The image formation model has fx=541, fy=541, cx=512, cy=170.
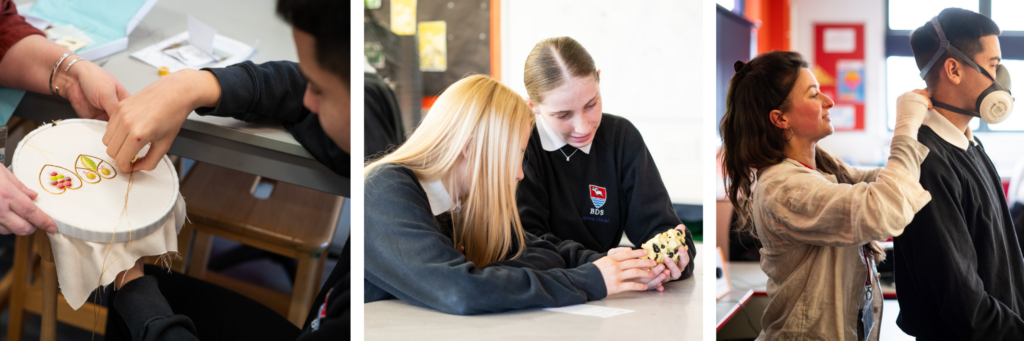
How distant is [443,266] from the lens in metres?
1.13

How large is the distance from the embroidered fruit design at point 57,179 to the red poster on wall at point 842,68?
5.74ft

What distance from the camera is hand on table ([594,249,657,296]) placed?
122 centimetres

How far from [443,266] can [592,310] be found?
339 millimetres

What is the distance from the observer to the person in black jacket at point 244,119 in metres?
1.25

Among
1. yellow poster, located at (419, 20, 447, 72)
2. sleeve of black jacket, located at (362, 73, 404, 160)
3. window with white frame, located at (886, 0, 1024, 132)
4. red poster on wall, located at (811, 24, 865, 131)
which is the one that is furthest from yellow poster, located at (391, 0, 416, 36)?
window with white frame, located at (886, 0, 1024, 132)

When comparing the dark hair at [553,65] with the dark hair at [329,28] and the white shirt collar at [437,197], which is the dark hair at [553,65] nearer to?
the white shirt collar at [437,197]

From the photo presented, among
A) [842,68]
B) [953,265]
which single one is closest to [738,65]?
[842,68]

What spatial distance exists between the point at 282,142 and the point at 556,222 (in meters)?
0.69

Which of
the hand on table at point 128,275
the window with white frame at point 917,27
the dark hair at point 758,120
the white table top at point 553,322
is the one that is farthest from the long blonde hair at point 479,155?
the window with white frame at point 917,27

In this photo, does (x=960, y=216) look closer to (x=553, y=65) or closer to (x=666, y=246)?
(x=666, y=246)

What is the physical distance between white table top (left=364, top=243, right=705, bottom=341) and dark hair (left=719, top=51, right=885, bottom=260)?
333 millimetres

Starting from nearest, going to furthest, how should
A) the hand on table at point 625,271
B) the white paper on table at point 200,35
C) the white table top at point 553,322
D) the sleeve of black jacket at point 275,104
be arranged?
the white table top at point 553,322 → the hand on table at point 625,271 → the sleeve of black jacket at point 275,104 → the white paper on table at point 200,35

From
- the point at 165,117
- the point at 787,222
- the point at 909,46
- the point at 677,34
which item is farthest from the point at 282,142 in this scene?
the point at 909,46

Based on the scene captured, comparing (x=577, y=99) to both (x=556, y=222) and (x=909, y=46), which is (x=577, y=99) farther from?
(x=909, y=46)
